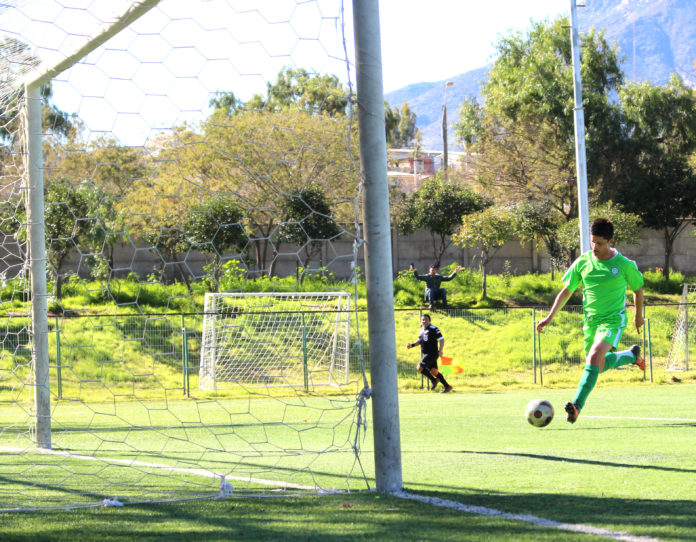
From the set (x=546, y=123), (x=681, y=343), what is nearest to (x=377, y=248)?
(x=681, y=343)

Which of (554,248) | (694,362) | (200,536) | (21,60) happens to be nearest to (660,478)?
(200,536)

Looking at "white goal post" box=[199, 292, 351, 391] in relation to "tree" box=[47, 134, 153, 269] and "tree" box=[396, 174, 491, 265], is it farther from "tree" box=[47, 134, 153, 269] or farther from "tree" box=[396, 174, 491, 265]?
"tree" box=[396, 174, 491, 265]

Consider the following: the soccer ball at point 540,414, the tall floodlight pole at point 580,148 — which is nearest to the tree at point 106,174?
the soccer ball at point 540,414

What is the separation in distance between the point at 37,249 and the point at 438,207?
79.0 ft

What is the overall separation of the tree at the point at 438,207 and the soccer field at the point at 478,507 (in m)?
23.2

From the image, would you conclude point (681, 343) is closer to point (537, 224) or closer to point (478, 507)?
point (537, 224)

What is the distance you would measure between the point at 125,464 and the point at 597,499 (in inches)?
151

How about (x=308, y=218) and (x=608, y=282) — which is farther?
(x=608, y=282)

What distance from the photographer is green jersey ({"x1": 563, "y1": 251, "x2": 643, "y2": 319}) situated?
6664mm

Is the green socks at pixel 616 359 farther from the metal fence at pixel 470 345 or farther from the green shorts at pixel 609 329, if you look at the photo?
the metal fence at pixel 470 345

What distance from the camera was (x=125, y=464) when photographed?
6.44 meters

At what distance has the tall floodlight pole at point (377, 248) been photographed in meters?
4.70

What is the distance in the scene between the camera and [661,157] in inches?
1288

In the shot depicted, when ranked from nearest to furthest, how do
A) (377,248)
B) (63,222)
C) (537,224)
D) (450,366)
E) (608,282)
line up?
1. (377,248)
2. (608,282)
3. (63,222)
4. (450,366)
5. (537,224)
